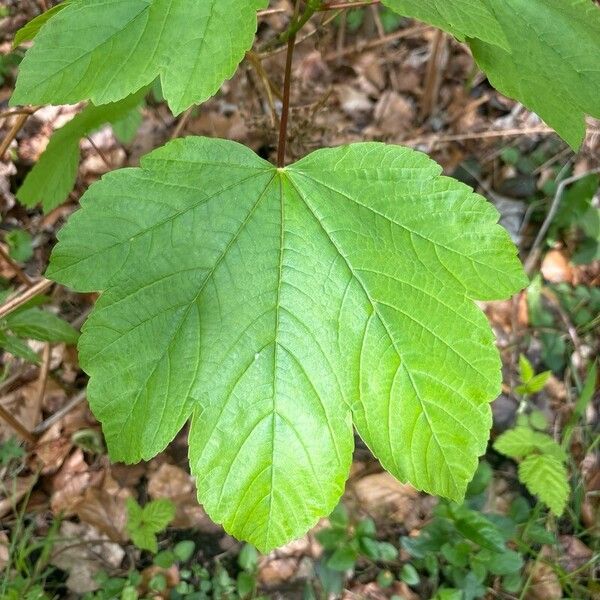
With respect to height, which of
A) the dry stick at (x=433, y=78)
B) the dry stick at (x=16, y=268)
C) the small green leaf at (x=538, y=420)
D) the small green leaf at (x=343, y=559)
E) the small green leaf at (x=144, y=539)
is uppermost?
the dry stick at (x=16, y=268)

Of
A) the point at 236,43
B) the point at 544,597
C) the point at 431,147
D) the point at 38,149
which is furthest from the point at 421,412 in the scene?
the point at 38,149

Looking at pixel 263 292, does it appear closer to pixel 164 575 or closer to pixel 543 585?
pixel 164 575

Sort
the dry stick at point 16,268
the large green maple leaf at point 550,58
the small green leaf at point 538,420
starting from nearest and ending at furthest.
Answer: the large green maple leaf at point 550,58, the dry stick at point 16,268, the small green leaf at point 538,420

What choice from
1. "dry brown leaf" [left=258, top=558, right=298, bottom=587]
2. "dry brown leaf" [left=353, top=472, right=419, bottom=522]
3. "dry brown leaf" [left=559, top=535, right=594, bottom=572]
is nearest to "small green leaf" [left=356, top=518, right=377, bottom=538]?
"dry brown leaf" [left=353, top=472, right=419, bottom=522]

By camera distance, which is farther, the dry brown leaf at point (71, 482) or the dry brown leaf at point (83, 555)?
the dry brown leaf at point (71, 482)

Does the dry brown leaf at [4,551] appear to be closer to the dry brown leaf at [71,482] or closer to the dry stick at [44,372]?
the dry brown leaf at [71,482]

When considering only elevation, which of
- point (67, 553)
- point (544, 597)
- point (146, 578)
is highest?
point (67, 553)

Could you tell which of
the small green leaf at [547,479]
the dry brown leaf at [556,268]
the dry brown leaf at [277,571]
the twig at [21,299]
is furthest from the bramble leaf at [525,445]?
the twig at [21,299]

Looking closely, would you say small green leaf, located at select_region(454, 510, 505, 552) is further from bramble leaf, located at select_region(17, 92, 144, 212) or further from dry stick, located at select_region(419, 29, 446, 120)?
dry stick, located at select_region(419, 29, 446, 120)

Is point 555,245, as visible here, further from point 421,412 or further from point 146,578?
point 146,578
